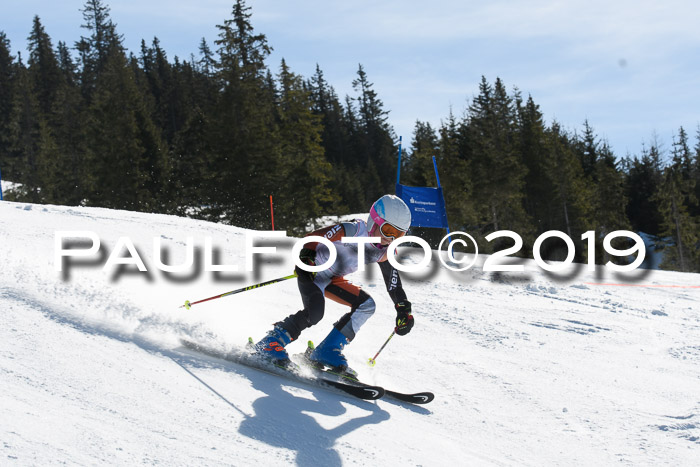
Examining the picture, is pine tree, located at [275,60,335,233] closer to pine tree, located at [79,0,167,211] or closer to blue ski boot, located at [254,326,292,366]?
pine tree, located at [79,0,167,211]

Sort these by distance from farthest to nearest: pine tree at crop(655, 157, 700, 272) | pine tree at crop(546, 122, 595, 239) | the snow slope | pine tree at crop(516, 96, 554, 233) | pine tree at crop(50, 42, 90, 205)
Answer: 1. pine tree at crop(516, 96, 554, 233)
2. pine tree at crop(546, 122, 595, 239)
3. pine tree at crop(655, 157, 700, 272)
4. pine tree at crop(50, 42, 90, 205)
5. the snow slope

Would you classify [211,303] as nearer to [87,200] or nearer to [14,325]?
[14,325]

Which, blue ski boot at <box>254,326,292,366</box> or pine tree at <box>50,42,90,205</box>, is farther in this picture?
pine tree at <box>50,42,90,205</box>

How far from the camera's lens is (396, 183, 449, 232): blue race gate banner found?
13.6 m

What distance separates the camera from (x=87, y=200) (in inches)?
1275

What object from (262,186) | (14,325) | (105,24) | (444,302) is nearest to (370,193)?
(262,186)

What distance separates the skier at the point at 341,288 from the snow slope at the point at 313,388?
0.33 meters

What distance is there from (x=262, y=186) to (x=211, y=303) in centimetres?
2264

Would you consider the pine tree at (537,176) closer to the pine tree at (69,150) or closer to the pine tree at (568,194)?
the pine tree at (568,194)

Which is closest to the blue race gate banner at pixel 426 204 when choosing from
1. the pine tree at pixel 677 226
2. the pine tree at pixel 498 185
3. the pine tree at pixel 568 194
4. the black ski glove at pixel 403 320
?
the black ski glove at pixel 403 320

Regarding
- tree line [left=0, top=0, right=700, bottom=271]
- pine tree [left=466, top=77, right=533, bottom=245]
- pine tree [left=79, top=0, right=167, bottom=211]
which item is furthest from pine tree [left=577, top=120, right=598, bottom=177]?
pine tree [left=79, top=0, right=167, bottom=211]

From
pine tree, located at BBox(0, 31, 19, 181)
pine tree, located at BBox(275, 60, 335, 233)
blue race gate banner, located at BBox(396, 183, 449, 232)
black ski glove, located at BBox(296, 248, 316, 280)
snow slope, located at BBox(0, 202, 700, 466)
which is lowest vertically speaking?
snow slope, located at BBox(0, 202, 700, 466)

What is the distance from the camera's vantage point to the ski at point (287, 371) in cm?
437

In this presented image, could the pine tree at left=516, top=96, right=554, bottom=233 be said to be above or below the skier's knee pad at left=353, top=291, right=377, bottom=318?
above
